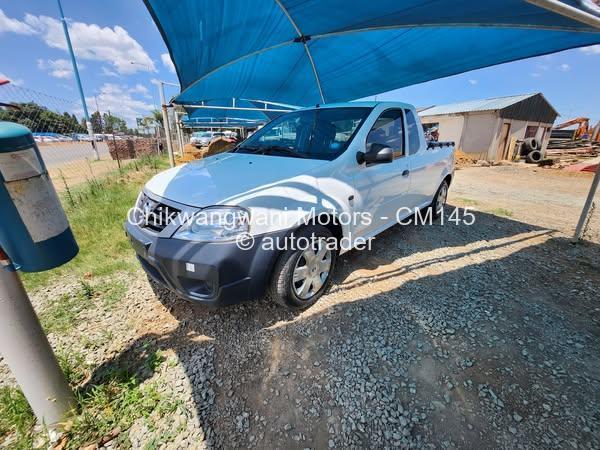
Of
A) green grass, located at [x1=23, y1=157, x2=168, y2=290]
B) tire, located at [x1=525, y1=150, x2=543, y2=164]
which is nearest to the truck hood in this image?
green grass, located at [x1=23, y1=157, x2=168, y2=290]

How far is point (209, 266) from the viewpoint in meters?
1.77

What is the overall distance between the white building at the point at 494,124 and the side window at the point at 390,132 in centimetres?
1735

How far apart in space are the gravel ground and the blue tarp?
90.4 inches

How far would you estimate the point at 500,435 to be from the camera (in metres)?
1.50

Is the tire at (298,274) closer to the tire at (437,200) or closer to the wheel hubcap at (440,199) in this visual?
the tire at (437,200)

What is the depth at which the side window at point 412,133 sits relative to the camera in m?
3.44

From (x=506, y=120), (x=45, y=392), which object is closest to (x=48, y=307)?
(x=45, y=392)

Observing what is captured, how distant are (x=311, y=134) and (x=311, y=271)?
148 cm

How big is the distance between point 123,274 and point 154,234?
4.69ft

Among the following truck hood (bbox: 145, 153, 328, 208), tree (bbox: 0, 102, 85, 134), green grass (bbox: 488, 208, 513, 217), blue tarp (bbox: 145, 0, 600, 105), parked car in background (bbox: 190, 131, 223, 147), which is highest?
blue tarp (bbox: 145, 0, 600, 105)

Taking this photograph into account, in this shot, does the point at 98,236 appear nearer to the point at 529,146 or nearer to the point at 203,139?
the point at 529,146

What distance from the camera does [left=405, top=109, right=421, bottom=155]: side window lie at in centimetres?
344

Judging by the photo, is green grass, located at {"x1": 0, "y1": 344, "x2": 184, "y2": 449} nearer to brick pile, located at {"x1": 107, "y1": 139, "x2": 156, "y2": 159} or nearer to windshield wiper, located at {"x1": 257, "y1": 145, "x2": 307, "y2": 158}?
windshield wiper, located at {"x1": 257, "y1": 145, "x2": 307, "y2": 158}

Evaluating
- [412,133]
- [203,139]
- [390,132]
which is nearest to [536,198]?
[412,133]
